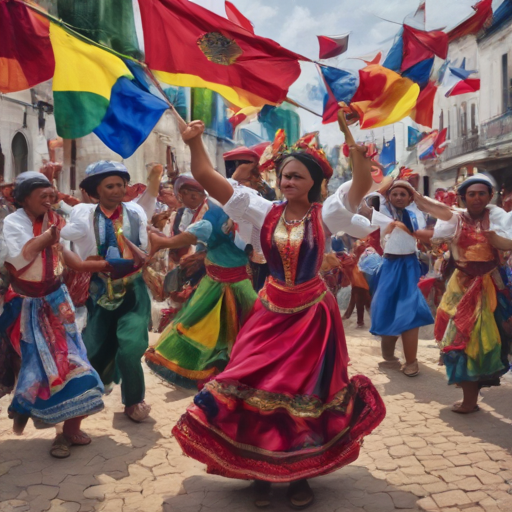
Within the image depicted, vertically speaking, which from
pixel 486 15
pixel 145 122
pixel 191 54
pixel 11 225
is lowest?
pixel 11 225

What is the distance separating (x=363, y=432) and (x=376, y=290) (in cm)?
406

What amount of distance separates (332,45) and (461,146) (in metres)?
13.4

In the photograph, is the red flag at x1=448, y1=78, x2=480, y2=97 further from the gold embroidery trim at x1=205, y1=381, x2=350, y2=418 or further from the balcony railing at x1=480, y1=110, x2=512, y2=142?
the balcony railing at x1=480, y1=110, x2=512, y2=142

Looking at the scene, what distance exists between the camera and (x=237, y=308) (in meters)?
5.73

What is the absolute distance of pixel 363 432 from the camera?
11.2 ft

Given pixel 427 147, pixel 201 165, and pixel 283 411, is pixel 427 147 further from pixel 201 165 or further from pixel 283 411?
pixel 283 411

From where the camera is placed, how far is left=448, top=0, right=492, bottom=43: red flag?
5113mm

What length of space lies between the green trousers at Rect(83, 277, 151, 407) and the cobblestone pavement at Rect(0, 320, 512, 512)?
35 cm

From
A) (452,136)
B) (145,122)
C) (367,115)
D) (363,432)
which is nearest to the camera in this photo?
(363,432)

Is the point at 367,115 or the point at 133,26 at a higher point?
the point at 133,26

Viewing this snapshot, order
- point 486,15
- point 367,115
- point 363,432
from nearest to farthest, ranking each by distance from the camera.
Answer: point 363,432, point 367,115, point 486,15

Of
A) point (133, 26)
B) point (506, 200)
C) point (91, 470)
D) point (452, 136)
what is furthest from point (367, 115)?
point (452, 136)

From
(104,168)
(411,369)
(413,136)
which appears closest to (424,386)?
(411,369)

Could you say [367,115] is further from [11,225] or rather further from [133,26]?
[11,225]
